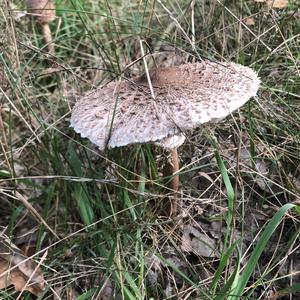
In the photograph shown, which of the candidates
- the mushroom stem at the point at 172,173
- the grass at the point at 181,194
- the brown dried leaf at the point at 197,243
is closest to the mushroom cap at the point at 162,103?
the grass at the point at 181,194

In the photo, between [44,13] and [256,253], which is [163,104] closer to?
[256,253]

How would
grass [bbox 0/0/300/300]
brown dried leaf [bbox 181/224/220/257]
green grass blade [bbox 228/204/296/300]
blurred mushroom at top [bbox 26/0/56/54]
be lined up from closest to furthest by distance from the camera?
green grass blade [bbox 228/204/296/300], grass [bbox 0/0/300/300], brown dried leaf [bbox 181/224/220/257], blurred mushroom at top [bbox 26/0/56/54]

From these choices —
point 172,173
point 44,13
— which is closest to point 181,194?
point 172,173

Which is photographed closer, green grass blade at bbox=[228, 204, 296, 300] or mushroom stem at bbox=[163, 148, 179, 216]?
green grass blade at bbox=[228, 204, 296, 300]

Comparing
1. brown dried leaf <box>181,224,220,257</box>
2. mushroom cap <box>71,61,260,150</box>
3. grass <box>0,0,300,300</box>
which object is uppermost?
mushroom cap <box>71,61,260,150</box>

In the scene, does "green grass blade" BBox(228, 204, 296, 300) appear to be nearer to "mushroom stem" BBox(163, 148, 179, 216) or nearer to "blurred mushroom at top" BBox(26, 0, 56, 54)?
"mushroom stem" BBox(163, 148, 179, 216)

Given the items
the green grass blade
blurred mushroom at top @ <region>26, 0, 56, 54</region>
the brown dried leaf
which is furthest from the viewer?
blurred mushroom at top @ <region>26, 0, 56, 54</region>

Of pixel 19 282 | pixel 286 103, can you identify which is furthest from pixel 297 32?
pixel 19 282

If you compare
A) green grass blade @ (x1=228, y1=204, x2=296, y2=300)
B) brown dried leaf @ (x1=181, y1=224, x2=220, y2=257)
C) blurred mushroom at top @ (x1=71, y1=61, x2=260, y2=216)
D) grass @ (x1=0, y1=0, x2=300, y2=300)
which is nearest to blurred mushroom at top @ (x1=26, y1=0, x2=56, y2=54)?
grass @ (x1=0, y1=0, x2=300, y2=300)
